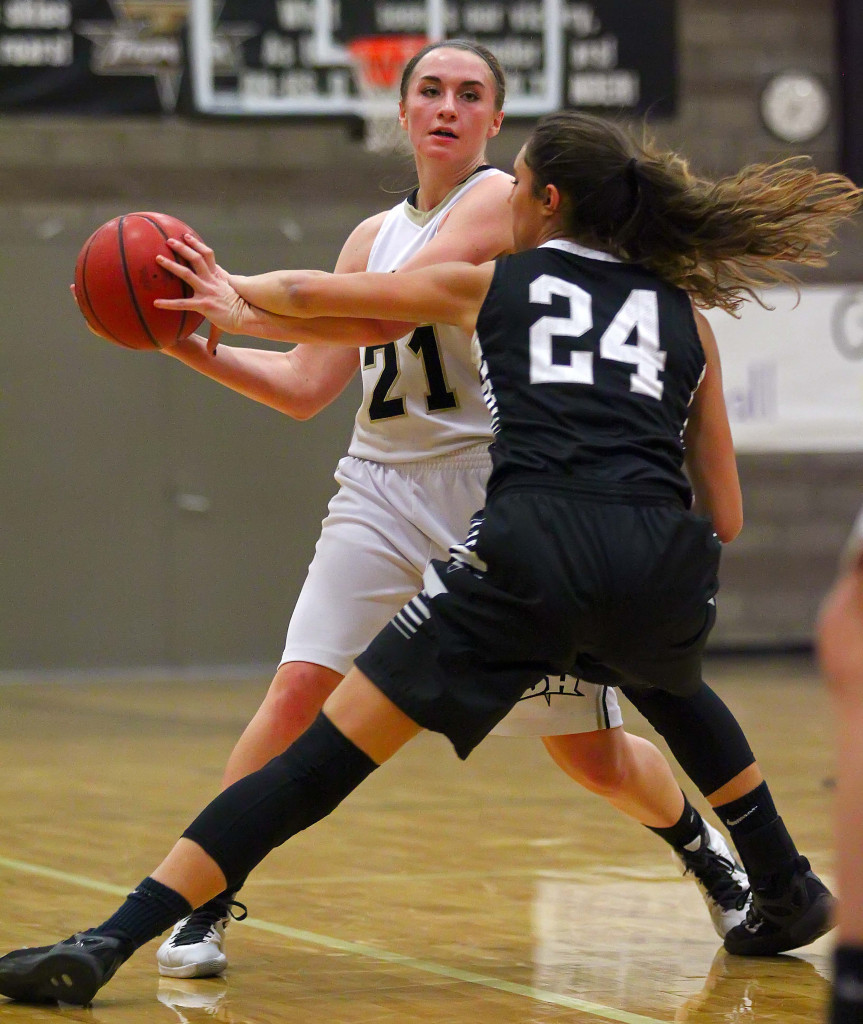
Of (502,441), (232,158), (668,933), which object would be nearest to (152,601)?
(232,158)

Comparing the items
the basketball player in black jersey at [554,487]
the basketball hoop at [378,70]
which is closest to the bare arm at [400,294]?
the basketball player in black jersey at [554,487]

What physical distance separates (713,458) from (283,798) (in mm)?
959

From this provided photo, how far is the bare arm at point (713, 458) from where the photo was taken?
277cm

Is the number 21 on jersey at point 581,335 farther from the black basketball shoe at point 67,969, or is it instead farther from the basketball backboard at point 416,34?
the basketball backboard at point 416,34

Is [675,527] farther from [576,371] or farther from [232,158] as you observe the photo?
[232,158]

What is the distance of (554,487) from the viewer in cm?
254

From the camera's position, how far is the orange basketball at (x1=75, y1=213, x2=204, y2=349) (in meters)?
2.96

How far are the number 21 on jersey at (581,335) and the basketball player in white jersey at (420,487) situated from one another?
1.35 ft

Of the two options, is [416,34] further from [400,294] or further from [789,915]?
[789,915]

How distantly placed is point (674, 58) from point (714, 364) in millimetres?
6606

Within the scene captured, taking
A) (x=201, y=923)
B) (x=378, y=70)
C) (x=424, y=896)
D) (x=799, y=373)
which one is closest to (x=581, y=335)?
(x=201, y=923)

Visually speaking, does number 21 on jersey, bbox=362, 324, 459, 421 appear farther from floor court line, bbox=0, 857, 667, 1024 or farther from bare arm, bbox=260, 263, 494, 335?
floor court line, bbox=0, 857, 667, 1024

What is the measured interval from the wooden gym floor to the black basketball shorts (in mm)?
583

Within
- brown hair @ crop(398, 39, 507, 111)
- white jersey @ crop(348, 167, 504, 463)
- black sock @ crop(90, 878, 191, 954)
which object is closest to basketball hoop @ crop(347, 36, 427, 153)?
brown hair @ crop(398, 39, 507, 111)
